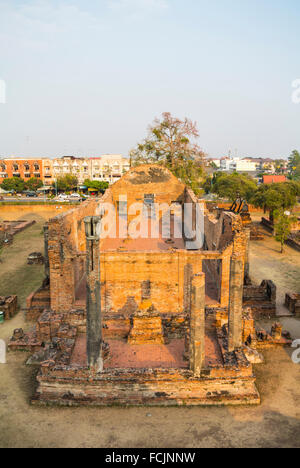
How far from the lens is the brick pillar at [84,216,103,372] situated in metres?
9.57

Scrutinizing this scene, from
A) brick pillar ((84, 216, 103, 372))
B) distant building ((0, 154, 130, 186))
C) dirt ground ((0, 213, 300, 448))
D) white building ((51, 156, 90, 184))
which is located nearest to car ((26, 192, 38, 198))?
distant building ((0, 154, 130, 186))

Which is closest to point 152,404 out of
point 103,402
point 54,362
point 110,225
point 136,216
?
point 103,402

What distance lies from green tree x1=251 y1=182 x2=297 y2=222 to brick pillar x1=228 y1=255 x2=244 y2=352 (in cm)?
2439

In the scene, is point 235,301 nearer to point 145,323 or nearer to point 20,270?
point 145,323

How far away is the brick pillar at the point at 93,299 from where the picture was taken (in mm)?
9570

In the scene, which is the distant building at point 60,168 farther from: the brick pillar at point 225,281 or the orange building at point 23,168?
the brick pillar at point 225,281

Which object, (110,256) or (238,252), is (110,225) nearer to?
(110,256)

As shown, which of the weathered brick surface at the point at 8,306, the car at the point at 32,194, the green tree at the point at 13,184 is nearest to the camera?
the weathered brick surface at the point at 8,306

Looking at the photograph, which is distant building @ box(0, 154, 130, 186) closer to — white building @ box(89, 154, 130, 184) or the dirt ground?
white building @ box(89, 154, 130, 184)

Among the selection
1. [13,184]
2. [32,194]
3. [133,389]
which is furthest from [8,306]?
[32,194]

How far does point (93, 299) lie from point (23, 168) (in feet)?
263

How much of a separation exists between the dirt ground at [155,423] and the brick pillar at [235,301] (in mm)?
1361

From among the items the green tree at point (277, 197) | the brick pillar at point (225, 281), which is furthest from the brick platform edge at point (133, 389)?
the green tree at point (277, 197)
